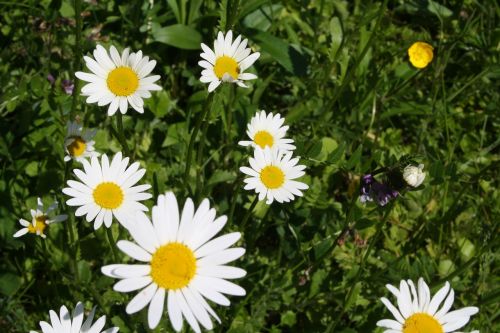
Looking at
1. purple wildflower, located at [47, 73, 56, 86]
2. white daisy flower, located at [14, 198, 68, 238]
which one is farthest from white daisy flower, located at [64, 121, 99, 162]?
purple wildflower, located at [47, 73, 56, 86]

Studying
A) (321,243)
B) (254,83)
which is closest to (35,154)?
(254,83)

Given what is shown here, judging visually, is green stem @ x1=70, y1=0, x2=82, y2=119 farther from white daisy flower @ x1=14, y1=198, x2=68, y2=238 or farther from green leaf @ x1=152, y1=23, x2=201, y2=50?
green leaf @ x1=152, y1=23, x2=201, y2=50

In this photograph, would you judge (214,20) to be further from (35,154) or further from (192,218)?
(192,218)

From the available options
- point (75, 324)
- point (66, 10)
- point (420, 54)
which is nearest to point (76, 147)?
point (75, 324)

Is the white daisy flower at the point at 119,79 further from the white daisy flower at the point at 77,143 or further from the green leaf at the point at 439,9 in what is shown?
the green leaf at the point at 439,9

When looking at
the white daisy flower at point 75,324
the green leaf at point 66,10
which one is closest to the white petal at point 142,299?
the white daisy flower at point 75,324
